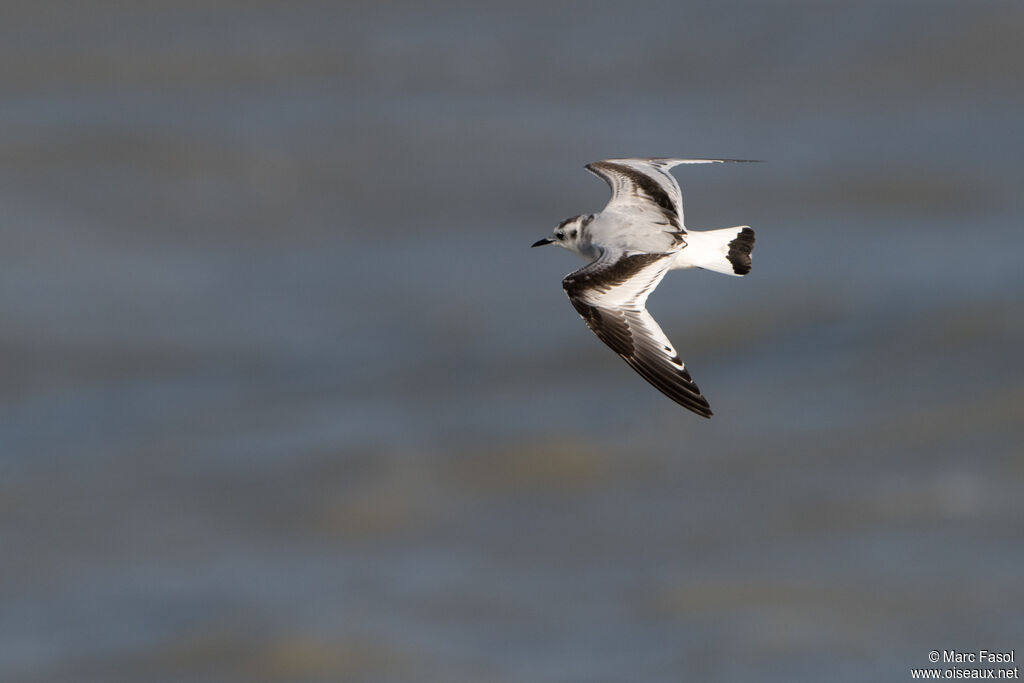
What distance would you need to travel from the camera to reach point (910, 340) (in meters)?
16.7

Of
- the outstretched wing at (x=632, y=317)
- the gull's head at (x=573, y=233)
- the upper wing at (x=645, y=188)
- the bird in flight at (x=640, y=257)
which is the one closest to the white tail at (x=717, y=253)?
the bird in flight at (x=640, y=257)

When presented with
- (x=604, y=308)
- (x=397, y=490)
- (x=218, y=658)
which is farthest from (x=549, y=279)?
(x=604, y=308)

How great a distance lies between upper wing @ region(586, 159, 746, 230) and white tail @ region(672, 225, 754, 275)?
407 millimetres

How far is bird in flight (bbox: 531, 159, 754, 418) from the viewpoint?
8.70 meters

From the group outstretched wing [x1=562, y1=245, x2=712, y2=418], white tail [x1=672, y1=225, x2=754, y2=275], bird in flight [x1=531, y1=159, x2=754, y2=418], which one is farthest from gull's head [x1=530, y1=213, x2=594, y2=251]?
outstretched wing [x1=562, y1=245, x2=712, y2=418]

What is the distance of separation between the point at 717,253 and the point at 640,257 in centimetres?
51

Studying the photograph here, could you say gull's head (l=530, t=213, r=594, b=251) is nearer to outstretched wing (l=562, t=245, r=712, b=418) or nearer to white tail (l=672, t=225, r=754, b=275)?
white tail (l=672, t=225, r=754, b=275)

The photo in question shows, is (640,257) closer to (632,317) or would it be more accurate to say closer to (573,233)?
(632,317)

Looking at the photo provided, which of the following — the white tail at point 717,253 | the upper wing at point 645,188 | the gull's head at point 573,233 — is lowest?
the white tail at point 717,253

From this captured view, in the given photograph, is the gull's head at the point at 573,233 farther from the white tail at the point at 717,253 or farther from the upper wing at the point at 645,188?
the white tail at the point at 717,253

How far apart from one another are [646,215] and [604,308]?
1378mm

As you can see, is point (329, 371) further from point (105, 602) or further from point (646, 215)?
point (646, 215)

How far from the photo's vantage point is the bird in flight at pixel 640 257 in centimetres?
870

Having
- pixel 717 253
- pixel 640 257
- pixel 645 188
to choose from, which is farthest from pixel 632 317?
pixel 645 188
